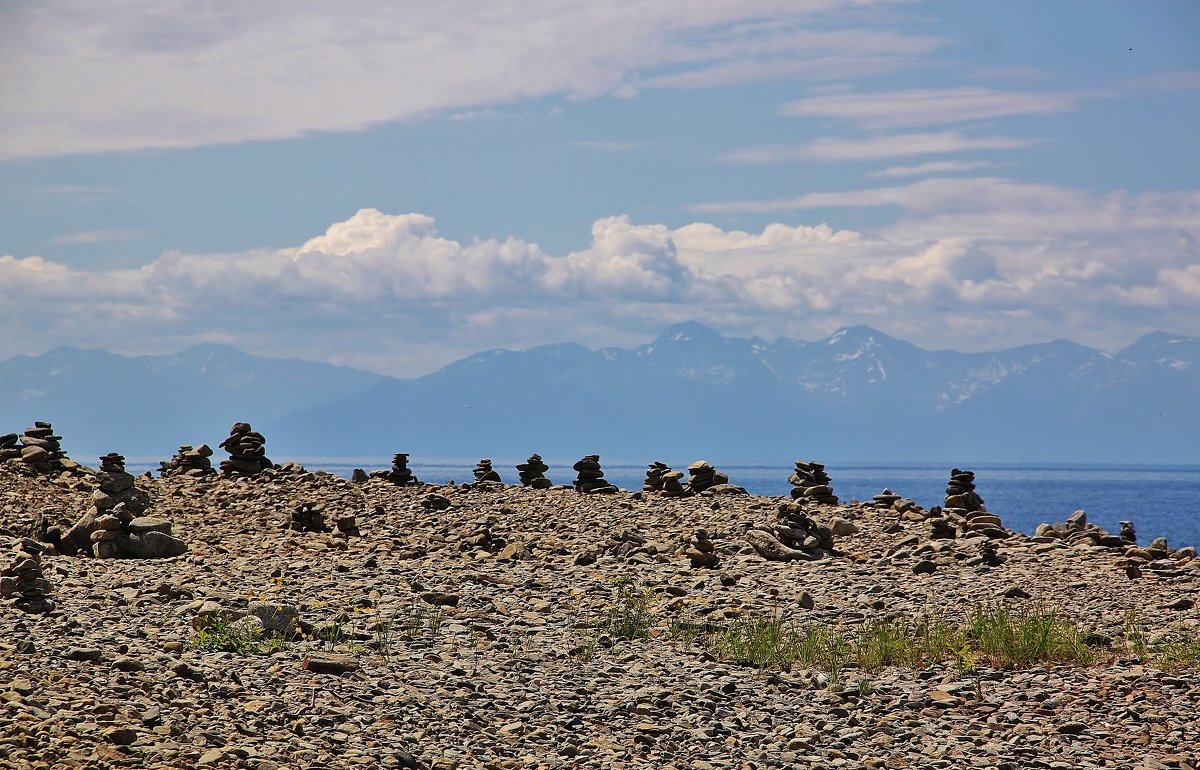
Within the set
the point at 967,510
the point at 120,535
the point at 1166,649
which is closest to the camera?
the point at 1166,649

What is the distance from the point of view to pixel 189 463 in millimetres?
31875

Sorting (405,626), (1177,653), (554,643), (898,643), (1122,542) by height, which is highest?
(1122,542)

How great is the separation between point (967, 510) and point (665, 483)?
703cm

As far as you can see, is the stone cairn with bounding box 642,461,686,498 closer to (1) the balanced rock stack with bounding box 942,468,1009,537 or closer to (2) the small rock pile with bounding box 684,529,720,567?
(1) the balanced rock stack with bounding box 942,468,1009,537

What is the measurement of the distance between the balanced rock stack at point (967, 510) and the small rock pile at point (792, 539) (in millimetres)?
3473

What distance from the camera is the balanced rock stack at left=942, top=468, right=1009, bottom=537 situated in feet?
83.3

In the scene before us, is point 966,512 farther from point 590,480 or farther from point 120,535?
point 120,535

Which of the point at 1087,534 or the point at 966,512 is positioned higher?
the point at 966,512

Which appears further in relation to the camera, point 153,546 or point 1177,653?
point 153,546

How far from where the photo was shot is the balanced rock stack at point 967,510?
25.4 m

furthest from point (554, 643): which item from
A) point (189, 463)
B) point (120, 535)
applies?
point (189, 463)

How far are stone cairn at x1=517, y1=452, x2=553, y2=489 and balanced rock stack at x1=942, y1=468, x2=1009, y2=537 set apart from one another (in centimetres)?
981

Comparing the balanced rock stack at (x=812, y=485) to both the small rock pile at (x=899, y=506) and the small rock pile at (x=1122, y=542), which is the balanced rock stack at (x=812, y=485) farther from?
the small rock pile at (x=1122, y=542)

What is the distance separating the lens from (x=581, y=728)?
39.5 feet
